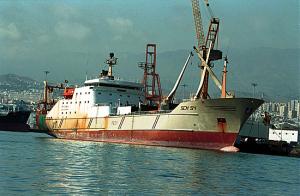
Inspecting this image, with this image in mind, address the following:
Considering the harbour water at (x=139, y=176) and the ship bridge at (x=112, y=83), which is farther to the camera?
the ship bridge at (x=112, y=83)

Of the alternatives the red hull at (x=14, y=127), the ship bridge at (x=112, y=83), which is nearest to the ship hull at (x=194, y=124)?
the ship bridge at (x=112, y=83)

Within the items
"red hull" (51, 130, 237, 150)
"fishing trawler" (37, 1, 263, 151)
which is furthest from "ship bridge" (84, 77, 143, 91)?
"red hull" (51, 130, 237, 150)

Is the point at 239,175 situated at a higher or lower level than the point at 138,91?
lower

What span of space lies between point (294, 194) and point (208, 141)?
90.1 feet

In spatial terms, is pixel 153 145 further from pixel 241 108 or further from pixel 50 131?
pixel 50 131

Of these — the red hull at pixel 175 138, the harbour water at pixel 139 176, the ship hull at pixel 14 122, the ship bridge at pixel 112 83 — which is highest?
the ship bridge at pixel 112 83

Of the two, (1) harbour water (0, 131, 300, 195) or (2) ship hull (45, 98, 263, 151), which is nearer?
(1) harbour water (0, 131, 300, 195)

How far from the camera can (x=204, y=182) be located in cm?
2991

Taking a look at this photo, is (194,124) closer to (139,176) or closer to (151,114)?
(151,114)

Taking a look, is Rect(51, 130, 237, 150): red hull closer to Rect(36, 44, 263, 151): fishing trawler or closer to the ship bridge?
Rect(36, 44, 263, 151): fishing trawler

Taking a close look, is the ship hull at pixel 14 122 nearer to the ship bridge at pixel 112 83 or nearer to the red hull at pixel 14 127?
the red hull at pixel 14 127

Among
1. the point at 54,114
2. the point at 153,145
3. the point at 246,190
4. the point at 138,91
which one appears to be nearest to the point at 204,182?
the point at 246,190

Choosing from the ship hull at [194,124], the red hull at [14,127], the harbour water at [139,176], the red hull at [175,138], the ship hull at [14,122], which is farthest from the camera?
the ship hull at [14,122]

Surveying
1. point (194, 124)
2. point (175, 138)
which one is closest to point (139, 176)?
point (194, 124)
